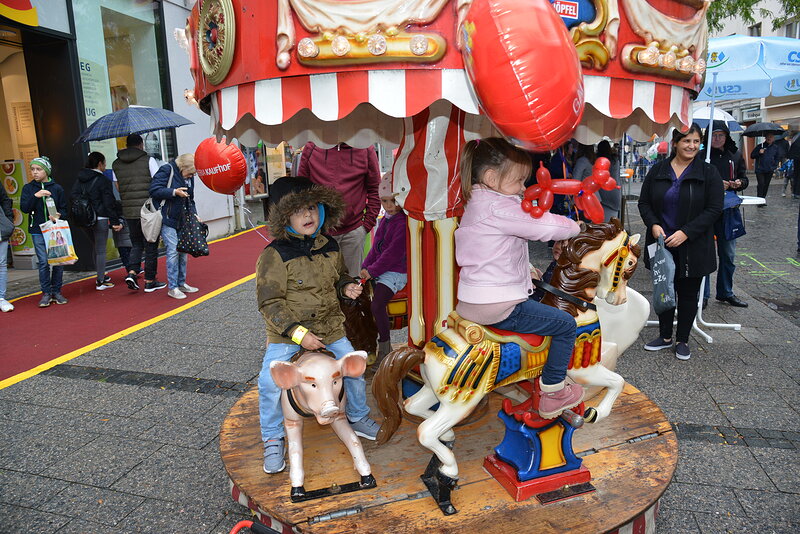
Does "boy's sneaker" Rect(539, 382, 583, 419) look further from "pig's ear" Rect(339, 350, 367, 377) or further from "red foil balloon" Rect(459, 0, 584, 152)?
"red foil balloon" Rect(459, 0, 584, 152)

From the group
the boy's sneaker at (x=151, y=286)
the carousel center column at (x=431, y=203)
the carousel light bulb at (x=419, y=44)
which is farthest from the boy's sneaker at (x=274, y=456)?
the boy's sneaker at (x=151, y=286)

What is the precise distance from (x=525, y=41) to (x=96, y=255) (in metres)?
7.28

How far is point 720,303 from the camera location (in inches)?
261

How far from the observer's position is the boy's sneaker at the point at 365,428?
3.18m

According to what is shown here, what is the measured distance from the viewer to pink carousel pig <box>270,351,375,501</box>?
2.60 metres

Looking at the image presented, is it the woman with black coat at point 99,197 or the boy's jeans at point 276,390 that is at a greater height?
the woman with black coat at point 99,197

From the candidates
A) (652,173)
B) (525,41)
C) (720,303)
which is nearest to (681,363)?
(652,173)

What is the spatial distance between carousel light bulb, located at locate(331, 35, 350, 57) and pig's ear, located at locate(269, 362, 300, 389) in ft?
4.45

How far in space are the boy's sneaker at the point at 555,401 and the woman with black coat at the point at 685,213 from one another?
2614mm

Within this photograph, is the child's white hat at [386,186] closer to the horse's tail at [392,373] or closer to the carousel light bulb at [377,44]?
the horse's tail at [392,373]

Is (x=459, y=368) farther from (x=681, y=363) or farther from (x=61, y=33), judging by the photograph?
(x=61, y=33)

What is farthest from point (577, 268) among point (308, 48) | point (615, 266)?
point (308, 48)

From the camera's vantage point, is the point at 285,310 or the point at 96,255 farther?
the point at 96,255

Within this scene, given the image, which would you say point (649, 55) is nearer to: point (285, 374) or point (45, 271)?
point (285, 374)
